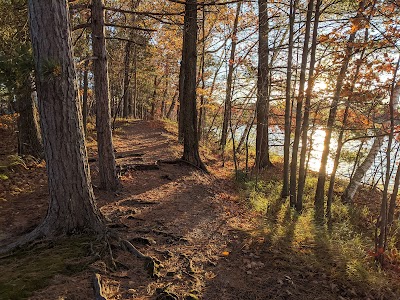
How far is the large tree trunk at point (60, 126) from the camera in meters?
4.08

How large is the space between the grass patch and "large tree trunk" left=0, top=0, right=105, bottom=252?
0.32 m

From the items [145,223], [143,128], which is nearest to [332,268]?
[145,223]

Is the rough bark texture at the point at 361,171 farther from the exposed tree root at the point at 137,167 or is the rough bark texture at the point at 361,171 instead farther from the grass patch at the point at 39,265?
the grass patch at the point at 39,265

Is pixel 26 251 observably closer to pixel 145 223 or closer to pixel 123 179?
pixel 145 223

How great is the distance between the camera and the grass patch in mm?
3364

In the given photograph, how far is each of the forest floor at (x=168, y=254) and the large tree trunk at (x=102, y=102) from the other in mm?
507

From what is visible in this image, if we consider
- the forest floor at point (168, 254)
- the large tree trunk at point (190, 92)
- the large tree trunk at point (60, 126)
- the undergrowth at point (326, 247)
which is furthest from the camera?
the large tree trunk at point (190, 92)

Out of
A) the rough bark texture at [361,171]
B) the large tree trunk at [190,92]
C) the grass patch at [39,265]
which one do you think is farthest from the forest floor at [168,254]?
the rough bark texture at [361,171]

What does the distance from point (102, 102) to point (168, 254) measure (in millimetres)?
4063

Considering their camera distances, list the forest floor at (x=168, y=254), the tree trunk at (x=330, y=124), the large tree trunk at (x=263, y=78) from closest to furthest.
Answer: the forest floor at (x=168, y=254) → the tree trunk at (x=330, y=124) → the large tree trunk at (x=263, y=78)

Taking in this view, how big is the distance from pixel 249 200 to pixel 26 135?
7144mm

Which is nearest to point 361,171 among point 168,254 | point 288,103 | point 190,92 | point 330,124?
point 330,124

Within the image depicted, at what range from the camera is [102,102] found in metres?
6.94

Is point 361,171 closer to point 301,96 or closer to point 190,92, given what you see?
point 301,96
